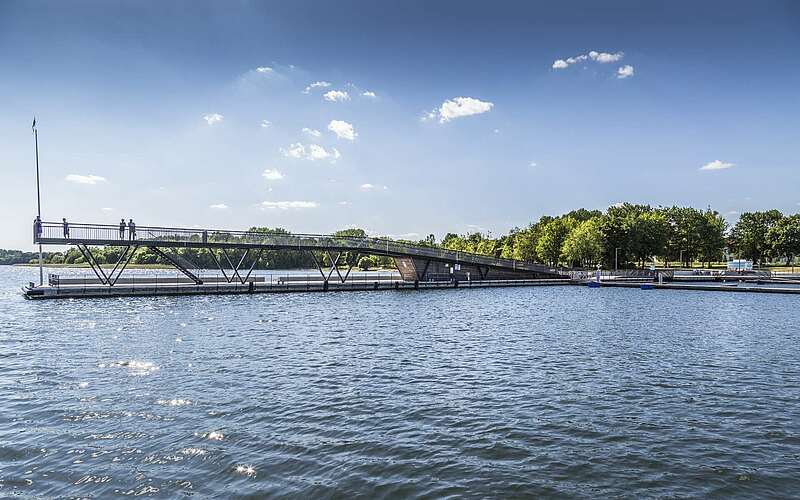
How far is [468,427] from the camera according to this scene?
557 inches

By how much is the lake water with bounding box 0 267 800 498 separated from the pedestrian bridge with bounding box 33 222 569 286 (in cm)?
2821

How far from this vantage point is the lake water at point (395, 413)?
11.0 m

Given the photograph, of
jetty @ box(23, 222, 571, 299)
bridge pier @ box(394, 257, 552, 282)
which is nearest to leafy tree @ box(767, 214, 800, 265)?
jetty @ box(23, 222, 571, 299)

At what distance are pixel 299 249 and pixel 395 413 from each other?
2181 inches

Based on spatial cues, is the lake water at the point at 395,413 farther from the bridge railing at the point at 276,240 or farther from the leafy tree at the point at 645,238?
the leafy tree at the point at 645,238

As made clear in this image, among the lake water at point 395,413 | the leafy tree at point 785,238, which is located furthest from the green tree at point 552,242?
the lake water at point 395,413

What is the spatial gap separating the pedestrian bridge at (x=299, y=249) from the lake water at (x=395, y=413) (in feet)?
92.5

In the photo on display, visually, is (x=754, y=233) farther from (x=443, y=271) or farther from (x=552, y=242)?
(x=443, y=271)

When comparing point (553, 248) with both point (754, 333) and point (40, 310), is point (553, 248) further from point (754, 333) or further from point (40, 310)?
point (40, 310)

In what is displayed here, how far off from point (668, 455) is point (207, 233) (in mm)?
59929

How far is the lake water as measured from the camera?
11.0m

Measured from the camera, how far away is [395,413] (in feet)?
50.2

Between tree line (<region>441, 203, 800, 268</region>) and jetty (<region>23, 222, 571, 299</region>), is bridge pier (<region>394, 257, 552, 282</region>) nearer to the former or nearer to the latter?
jetty (<region>23, 222, 571, 299</region>)

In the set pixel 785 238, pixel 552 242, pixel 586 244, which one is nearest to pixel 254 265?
pixel 586 244
